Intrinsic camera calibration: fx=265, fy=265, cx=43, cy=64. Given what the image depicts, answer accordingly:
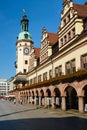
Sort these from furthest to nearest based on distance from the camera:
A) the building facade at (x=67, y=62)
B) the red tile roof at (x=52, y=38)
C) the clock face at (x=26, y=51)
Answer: the clock face at (x=26, y=51)
the red tile roof at (x=52, y=38)
the building facade at (x=67, y=62)

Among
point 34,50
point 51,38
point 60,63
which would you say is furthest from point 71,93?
point 34,50

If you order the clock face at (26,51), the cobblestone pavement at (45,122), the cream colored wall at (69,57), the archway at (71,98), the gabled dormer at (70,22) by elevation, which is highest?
the clock face at (26,51)

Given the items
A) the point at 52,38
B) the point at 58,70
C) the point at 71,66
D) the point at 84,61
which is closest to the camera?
the point at 84,61

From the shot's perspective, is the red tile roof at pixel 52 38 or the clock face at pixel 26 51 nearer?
the red tile roof at pixel 52 38

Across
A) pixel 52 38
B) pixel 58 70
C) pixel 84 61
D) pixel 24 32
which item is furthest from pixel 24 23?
pixel 84 61

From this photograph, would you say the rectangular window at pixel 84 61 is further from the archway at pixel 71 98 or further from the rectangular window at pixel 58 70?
the rectangular window at pixel 58 70

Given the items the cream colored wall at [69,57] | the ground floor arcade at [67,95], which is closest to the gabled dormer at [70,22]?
the cream colored wall at [69,57]

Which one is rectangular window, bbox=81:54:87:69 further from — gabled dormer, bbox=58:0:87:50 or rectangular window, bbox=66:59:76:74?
gabled dormer, bbox=58:0:87:50

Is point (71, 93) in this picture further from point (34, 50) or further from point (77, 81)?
point (34, 50)

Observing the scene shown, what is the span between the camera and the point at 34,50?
80500 millimetres

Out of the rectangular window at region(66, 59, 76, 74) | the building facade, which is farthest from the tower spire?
the rectangular window at region(66, 59, 76, 74)

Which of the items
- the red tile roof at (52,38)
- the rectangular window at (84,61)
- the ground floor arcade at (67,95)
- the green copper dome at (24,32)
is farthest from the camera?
the green copper dome at (24,32)

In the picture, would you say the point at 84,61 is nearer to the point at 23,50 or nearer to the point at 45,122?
the point at 45,122

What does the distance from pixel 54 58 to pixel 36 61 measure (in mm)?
25857
